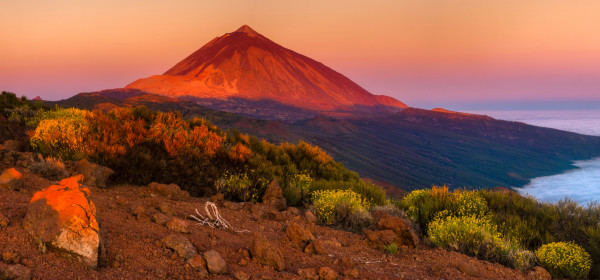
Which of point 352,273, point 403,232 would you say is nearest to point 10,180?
point 352,273

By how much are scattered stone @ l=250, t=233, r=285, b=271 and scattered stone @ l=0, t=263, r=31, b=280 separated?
1650 mm

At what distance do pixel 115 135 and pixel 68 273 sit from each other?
16.3 feet

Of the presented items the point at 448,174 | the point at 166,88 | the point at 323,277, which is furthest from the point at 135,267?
the point at 166,88

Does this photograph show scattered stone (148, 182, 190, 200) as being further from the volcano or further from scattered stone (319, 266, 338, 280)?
the volcano

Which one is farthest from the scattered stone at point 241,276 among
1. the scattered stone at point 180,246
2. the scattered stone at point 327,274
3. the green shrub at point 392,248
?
the green shrub at point 392,248

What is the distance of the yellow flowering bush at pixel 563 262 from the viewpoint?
5.06 metres

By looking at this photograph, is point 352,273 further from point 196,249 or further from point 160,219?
point 160,219

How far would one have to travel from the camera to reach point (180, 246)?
3.09 m

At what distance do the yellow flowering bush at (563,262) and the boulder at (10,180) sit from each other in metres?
6.87

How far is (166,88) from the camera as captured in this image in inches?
6900

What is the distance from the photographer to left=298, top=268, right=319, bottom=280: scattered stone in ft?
10.4

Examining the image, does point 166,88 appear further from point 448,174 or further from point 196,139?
point 196,139

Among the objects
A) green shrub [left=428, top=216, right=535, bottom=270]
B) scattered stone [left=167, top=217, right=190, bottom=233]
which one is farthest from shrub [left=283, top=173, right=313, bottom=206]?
scattered stone [left=167, top=217, right=190, bottom=233]

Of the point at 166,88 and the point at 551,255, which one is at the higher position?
the point at 166,88
